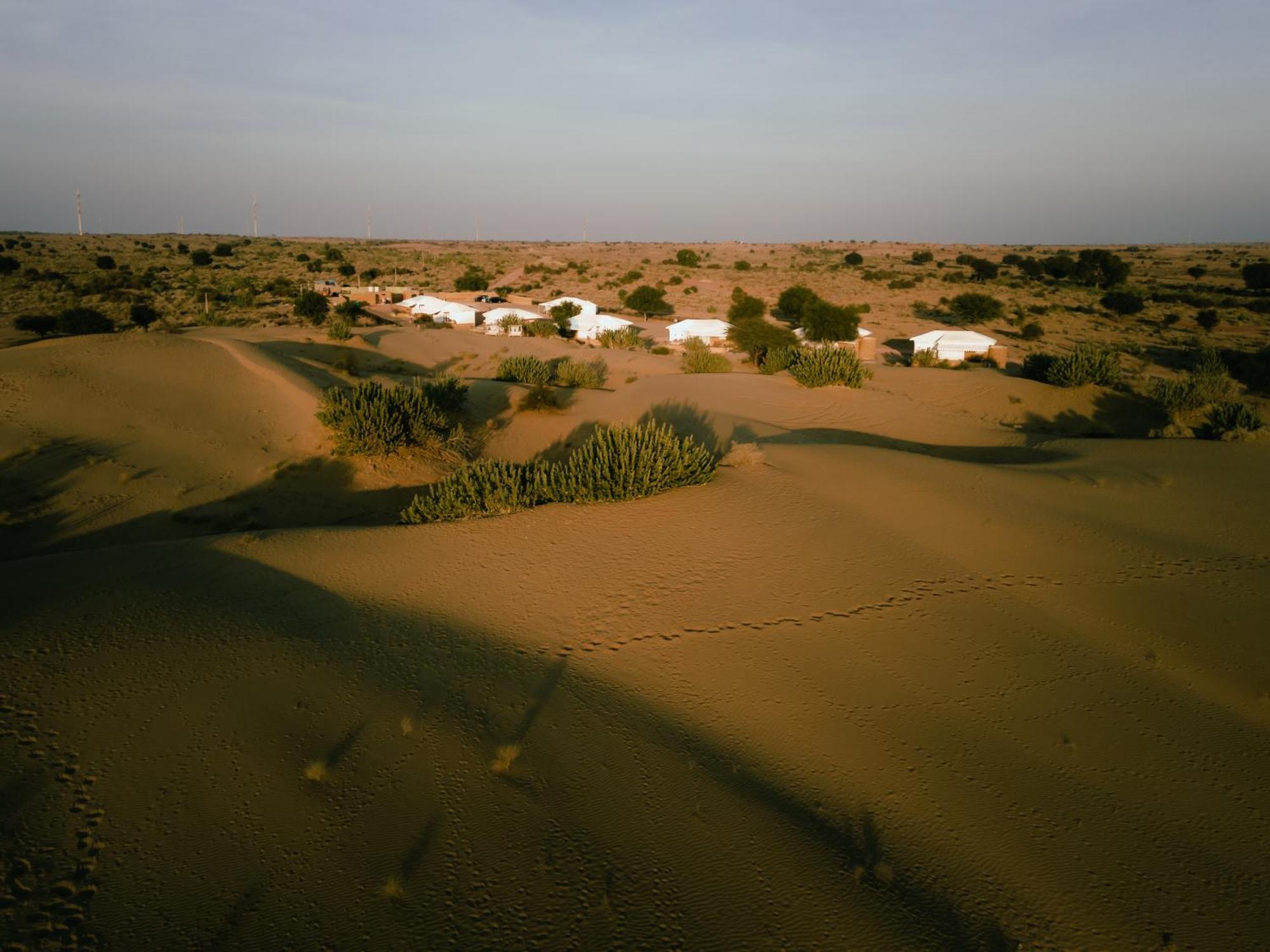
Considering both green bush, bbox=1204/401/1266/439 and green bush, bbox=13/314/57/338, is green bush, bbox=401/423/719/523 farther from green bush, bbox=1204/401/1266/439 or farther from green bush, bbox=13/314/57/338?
green bush, bbox=13/314/57/338

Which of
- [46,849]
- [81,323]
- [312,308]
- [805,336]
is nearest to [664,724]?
[46,849]

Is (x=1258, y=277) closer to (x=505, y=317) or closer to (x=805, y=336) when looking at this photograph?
(x=805, y=336)

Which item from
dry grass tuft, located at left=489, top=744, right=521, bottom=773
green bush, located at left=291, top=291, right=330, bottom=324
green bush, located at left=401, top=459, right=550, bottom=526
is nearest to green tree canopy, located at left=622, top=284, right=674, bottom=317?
green bush, located at left=291, top=291, right=330, bottom=324

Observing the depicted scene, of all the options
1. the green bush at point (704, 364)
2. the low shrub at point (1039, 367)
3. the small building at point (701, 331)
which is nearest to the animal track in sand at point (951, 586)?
the low shrub at point (1039, 367)

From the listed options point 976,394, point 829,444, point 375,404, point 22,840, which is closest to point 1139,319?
point 976,394

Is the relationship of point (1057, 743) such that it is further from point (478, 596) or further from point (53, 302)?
point (53, 302)
